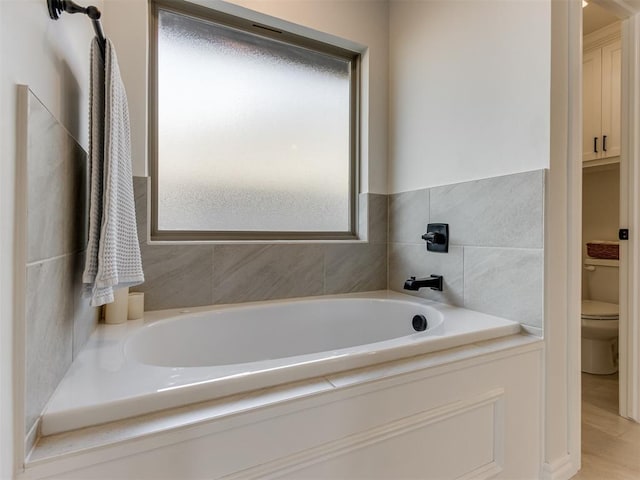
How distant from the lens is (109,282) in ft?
2.74

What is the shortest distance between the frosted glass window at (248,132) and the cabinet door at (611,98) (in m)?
1.91

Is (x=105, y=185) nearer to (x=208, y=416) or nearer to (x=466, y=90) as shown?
(x=208, y=416)

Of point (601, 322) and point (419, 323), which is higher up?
point (419, 323)

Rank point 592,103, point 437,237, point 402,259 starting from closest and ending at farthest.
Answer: point 437,237 → point 402,259 → point 592,103

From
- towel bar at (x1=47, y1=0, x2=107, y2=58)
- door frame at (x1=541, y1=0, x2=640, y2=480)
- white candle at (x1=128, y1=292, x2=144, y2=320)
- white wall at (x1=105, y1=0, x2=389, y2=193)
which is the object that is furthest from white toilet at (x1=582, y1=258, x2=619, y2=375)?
towel bar at (x1=47, y1=0, x2=107, y2=58)

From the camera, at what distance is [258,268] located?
1695 millimetres

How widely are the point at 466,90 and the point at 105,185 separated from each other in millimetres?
1581

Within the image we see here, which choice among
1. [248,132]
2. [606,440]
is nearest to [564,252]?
[606,440]

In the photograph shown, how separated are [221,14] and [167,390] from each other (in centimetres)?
182

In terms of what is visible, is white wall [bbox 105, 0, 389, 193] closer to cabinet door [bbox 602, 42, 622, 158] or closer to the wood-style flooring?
the wood-style flooring

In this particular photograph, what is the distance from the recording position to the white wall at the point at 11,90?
510mm

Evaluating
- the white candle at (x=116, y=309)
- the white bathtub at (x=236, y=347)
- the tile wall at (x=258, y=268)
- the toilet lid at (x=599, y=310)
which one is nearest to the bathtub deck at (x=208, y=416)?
the white bathtub at (x=236, y=347)

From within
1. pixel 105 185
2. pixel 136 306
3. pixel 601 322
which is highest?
pixel 105 185

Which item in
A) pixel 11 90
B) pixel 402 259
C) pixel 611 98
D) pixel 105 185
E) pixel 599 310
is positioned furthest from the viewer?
pixel 611 98
